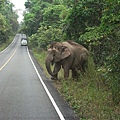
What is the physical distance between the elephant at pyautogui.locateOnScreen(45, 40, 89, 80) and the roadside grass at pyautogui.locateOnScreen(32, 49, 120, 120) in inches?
43.0

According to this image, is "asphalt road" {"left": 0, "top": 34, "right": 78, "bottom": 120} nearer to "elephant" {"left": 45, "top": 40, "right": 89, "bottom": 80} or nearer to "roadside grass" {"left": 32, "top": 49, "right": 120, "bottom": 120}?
"roadside grass" {"left": 32, "top": 49, "right": 120, "bottom": 120}

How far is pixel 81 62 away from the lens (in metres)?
15.0

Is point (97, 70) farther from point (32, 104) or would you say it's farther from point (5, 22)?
point (5, 22)

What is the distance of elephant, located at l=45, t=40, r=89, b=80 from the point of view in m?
14.1

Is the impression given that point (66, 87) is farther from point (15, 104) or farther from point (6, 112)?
point (6, 112)

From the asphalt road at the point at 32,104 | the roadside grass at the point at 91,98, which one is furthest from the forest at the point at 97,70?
the asphalt road at the point at 32,104

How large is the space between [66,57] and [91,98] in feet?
16.1

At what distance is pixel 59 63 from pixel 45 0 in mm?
48529

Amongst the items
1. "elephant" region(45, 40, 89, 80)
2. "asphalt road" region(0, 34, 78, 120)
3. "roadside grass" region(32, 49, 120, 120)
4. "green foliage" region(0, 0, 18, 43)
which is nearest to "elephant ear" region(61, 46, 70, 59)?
"elephant" region(45, 40, 89, 80)

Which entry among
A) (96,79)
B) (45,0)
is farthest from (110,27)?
(45,0)

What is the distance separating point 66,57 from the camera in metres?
14.1

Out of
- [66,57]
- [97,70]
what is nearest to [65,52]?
[66,57]

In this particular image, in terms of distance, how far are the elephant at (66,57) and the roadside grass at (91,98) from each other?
1.09m

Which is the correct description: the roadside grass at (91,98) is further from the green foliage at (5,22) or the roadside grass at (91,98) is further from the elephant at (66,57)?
the green foliage at (5,22)
